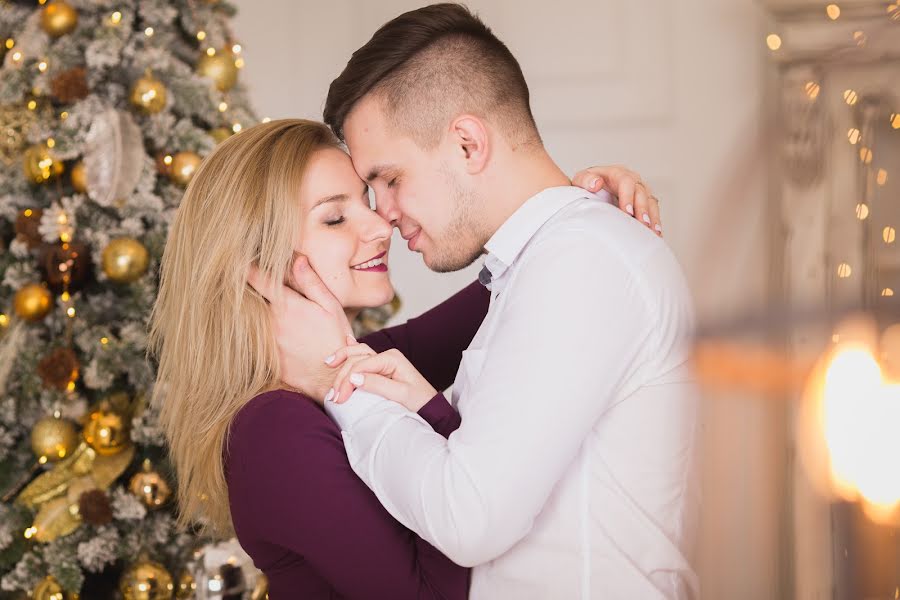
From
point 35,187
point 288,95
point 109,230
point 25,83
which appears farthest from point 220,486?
point 288,95

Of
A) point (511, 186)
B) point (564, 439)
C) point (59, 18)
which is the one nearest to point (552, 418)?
point (564, 439)

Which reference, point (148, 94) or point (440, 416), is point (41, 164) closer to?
point (148, 94)

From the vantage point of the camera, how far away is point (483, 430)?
1.18 meters

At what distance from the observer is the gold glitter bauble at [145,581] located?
223 cm

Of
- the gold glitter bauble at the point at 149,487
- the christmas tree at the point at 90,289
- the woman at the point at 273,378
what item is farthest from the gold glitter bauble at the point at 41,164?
the gold glitter bauble at the point at 149,487

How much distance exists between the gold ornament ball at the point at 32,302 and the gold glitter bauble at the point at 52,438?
0.26m

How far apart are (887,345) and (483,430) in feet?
2.61

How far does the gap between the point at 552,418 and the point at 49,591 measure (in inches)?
64.0

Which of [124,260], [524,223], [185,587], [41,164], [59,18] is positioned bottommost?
[185,587]

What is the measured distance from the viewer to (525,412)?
1.19 m

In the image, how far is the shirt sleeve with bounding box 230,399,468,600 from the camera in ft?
4.54

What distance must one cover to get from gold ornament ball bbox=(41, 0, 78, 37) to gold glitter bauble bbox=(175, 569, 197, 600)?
4.60 ft

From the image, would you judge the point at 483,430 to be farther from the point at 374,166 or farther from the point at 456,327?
the point at 456,327

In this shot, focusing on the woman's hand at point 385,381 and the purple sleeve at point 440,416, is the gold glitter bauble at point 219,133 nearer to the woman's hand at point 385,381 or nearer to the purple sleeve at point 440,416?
the woman's hand at point 385,381
